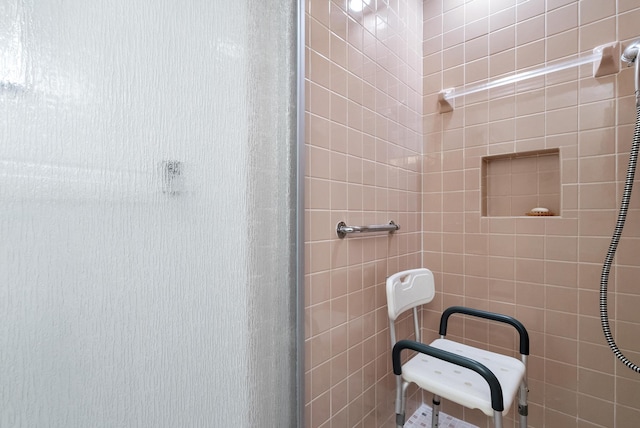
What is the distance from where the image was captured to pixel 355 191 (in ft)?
3.59

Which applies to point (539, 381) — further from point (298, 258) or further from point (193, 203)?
point (193, 203)

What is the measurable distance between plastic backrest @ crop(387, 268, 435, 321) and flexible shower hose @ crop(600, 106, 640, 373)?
620 millimetres

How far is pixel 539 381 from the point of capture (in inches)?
50.2

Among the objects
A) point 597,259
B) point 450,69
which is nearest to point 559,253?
point 597,259

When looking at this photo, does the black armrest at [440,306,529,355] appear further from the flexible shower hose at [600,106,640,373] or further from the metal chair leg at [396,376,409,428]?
the metal chair leg at [396,376,409,428]

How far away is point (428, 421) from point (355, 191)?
4.25 feet

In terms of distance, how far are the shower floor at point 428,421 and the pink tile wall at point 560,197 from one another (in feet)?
0.13

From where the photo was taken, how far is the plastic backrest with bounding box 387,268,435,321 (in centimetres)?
110

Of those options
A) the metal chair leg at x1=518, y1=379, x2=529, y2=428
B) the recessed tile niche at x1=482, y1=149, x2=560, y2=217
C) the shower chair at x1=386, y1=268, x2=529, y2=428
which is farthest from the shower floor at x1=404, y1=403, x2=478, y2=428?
the recessed tile niche at x1=482, y1=149, x2=560, y2=217

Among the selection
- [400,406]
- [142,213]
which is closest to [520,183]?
[400,406]

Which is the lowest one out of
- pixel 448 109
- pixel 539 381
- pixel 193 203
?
pixel 539 381

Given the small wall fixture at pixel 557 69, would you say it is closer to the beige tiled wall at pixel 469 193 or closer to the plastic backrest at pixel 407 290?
the beige tiled wall at pixel 469 193

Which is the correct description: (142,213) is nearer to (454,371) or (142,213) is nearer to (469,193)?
(454,371)

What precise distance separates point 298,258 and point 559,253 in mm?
1187
